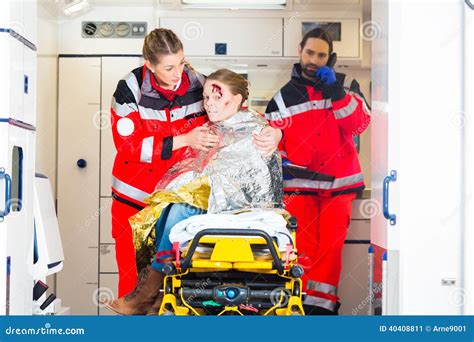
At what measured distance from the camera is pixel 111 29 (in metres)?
6.04

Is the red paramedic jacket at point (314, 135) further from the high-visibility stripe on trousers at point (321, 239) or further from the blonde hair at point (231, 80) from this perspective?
the blonde hair at point (231, 80)

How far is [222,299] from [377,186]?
908mm

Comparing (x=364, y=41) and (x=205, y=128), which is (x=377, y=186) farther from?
(x=364, y=41)

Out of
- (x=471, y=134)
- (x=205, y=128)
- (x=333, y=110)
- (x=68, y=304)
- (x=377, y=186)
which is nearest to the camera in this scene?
(x=471, y=134)

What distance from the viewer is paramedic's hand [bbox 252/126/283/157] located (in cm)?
479

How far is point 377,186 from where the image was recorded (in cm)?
352

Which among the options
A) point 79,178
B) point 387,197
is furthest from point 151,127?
point 387,197

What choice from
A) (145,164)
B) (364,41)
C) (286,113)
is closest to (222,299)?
(145,164)

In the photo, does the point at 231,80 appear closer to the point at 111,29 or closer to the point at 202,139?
the point at 202,139

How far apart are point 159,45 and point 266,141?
968 millimetres

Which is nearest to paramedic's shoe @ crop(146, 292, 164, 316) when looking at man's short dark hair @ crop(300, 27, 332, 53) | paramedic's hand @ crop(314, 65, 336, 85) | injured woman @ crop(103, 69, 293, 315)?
injured woman @ crop(103, 69, 293, 315)

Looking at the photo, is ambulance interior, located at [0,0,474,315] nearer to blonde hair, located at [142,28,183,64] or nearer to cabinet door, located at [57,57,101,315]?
cabinet door, located at [57,57,101,315]

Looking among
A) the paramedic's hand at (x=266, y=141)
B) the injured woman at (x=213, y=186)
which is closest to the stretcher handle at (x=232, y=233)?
the injured woman at (x=213, y=186)

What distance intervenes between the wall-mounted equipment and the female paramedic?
988 millimetres
